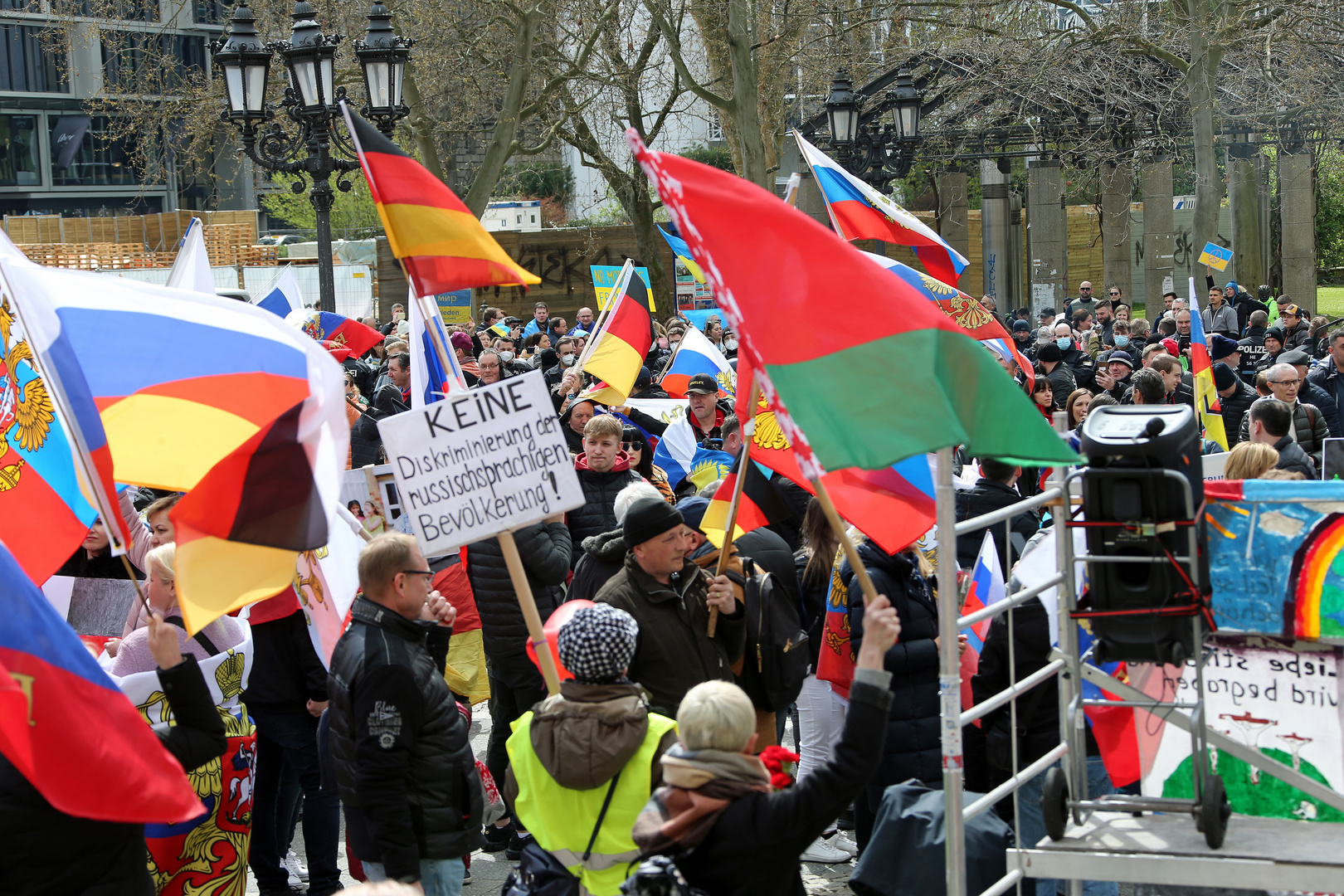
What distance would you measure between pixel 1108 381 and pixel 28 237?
4206 centimetres

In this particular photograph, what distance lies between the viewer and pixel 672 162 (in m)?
3.87

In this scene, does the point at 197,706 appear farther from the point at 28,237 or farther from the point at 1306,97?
the point at 28,237

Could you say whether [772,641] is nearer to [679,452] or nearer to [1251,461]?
[1251,461]

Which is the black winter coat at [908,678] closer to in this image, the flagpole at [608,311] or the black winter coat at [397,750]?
the black winter coat at [397,750]

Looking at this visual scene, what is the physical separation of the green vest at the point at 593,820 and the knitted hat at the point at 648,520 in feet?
4.10

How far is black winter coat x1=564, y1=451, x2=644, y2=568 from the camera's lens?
7309mm

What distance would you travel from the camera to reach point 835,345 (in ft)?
12.3

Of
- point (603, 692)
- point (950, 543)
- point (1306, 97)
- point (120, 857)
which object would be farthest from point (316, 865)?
point (1306, 97)

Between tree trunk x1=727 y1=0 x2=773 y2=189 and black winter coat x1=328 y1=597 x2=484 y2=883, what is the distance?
15.4 metres

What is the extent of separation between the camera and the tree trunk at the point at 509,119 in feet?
68.9

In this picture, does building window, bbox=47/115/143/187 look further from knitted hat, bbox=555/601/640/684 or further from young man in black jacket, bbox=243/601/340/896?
knitted hat, bbox=555/601/640/684

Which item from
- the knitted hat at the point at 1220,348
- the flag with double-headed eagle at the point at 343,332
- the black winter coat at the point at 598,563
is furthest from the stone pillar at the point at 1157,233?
the black winter coat at the point at 598,563

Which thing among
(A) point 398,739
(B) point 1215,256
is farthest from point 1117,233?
(A) point 398,739

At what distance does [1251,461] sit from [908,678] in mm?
1762
